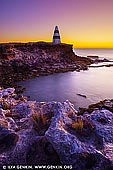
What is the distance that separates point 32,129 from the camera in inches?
317

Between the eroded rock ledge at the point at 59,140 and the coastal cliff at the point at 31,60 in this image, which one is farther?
the coastal cliff at the point at 31,60

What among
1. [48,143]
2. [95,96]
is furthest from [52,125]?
[95,96]

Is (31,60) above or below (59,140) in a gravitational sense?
below

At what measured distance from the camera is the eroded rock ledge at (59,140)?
6629 mm

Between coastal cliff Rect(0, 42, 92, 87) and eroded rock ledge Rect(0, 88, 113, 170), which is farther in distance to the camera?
coastal cliff Rect(0, 42, 92, 87)

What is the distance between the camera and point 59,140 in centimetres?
684

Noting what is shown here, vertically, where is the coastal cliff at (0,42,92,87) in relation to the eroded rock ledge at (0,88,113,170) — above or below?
below

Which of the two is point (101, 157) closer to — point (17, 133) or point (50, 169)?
point (50, 169)

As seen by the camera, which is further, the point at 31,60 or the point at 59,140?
the point at 31,60

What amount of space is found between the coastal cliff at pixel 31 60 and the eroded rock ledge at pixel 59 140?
22950mm

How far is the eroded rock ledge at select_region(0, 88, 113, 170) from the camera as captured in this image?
6.63m

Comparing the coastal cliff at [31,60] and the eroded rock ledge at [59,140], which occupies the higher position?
the eroded rock ledge at [59,140]

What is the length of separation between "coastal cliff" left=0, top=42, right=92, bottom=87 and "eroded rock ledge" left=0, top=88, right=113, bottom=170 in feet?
75.3

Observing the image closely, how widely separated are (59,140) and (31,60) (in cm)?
3832
